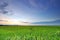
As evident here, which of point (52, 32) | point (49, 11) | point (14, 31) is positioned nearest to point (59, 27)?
point (52, 32)

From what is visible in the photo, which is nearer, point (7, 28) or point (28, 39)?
point (28, 39)

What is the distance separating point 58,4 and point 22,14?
55cm

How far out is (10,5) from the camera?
1.77m

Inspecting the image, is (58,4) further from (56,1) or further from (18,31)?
(18,31)

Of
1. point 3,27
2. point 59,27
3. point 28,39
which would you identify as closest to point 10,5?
point 3,27

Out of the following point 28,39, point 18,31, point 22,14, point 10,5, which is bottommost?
point 28,39

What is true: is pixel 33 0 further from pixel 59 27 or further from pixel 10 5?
pixel 59 27

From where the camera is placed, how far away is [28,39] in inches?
66.3

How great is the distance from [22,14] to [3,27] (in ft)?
1.12

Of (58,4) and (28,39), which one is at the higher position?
(58,4)

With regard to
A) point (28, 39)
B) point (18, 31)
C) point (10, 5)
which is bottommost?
point (28, 39)

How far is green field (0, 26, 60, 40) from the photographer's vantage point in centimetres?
169

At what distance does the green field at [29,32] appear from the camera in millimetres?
1692

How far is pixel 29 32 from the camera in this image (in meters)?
1.74
